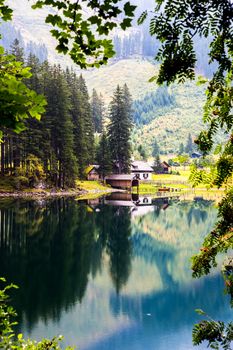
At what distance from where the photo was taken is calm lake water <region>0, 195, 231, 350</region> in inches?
694

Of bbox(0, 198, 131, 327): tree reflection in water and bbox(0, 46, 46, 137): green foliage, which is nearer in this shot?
bbox(0, 46, 46, 137): green foliage

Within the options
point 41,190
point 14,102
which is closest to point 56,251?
point 14,102

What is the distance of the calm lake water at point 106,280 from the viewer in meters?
17.6

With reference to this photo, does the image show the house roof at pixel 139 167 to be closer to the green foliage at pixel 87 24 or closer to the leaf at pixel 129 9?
the green foliage at pixel 87 24

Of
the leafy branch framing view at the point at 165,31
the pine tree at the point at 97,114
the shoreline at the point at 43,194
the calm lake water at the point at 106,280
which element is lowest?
the calm lake water at the point at 106,280

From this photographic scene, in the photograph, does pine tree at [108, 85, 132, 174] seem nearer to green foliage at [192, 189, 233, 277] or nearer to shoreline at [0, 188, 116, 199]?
shoreline at [0, 188, 116, 199]

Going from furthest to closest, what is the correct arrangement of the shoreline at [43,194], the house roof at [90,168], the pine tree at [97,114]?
the pine tree at [97,114]
the house roof at [90,168]
the shoreline at [43,194]

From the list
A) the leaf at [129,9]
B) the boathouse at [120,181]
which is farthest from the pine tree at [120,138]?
the leaf at [129,9]

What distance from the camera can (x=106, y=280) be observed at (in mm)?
24656

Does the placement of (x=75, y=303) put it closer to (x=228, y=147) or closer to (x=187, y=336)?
(x=187, y=336)

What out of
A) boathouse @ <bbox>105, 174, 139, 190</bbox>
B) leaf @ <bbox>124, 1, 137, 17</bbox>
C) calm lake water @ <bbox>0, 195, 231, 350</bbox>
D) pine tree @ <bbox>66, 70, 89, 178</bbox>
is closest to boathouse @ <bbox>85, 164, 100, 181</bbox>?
boathouse @ <bbox>105, 174, 139, 190</bbox>

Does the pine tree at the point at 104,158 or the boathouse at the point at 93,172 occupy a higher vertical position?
the pine tree at the point at 104,158

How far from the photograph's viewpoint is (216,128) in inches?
191

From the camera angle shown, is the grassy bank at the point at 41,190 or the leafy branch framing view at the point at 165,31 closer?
the leafy branch framing view at the point at 165,31
